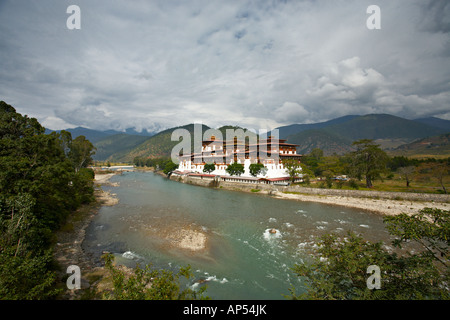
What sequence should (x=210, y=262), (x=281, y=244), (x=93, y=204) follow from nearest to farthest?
(x=210, y=262) < (x=281, y=244) < (x=93, y=204)

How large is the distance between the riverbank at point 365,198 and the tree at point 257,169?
414 centimetres

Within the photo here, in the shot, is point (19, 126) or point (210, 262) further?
point (19, 126)

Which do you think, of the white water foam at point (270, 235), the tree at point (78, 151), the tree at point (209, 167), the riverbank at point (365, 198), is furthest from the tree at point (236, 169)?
the tree at point (78, 151)

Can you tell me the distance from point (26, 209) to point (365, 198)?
144 ft

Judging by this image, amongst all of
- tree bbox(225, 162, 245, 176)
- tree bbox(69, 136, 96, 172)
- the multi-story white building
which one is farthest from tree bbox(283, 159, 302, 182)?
tree bbox(69, 136, 96, 172)

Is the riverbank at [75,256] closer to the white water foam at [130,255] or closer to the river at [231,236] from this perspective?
the river at [231,236]

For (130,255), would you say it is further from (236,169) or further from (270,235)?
(236,169)

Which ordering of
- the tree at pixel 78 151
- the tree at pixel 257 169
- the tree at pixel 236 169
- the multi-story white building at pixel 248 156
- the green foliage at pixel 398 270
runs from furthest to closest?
the tree at pixel 236 169, the multi-story white building at pixel 248 156, the tree at pixel 257 169, the tree at pixel 78 151, the green foliage at pixel 398 270

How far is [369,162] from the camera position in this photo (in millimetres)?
41594

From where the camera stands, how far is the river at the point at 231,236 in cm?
1343

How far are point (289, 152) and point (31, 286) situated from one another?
203 ft
